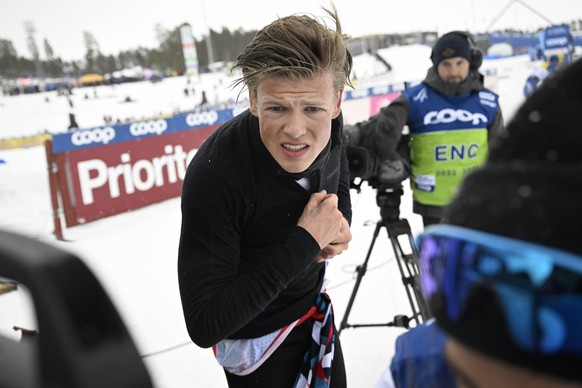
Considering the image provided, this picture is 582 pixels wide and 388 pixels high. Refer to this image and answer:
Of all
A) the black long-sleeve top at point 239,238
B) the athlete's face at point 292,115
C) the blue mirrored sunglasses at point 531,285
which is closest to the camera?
the blue mirrored sunglasses at point 531,285

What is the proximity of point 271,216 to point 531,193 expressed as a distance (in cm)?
98

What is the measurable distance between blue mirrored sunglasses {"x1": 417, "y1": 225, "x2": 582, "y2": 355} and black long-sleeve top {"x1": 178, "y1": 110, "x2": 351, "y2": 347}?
778mm

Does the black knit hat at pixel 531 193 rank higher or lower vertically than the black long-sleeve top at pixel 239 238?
higher

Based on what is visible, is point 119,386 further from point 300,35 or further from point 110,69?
point 110,69

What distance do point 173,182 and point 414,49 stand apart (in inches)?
1395

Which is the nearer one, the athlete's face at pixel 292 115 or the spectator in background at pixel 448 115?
the athlete's face at pixel 292 115

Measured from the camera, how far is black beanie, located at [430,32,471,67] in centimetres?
321

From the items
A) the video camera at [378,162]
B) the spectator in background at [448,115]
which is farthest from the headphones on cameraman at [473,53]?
the video camera at [378,162]

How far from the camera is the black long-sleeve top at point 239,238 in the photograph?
1217mm

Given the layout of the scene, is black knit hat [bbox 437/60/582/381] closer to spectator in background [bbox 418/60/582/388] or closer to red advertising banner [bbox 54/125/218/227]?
spectator in background [bbox 418/60/582/388]

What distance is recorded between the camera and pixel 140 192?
727cm

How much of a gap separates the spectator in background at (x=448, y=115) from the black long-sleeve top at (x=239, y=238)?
1.90 m

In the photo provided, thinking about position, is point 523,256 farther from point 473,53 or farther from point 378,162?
point 473,53

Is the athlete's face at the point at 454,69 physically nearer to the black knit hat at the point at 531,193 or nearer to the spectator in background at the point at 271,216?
the spectator in background at the point at 271,216
